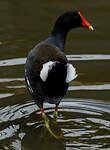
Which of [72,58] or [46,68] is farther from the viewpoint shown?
[72,58]

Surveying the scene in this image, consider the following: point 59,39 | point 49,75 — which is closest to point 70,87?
point 59,39

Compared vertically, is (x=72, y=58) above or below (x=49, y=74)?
below

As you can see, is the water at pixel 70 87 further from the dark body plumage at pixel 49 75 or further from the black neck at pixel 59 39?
the black neck at pixel 59 39

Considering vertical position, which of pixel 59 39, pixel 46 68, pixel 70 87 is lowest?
pixel 70 87

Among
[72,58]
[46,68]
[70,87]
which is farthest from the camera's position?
[72,58]

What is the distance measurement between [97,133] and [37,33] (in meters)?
3.55

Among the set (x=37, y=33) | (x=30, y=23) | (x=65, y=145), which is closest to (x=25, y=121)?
(x=65, y=145)

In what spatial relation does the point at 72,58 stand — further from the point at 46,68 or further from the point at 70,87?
the point at 46,68

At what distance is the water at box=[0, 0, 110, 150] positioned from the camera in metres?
5.22

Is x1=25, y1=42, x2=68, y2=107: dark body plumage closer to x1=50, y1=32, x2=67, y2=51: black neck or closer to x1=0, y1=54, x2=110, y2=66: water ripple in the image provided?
x1=50, y1=32, x2=67, y2=51: black neck

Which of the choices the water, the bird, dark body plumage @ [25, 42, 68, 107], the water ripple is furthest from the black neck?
the water ripple

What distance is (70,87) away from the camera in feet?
21.3

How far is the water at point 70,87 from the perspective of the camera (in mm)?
5219

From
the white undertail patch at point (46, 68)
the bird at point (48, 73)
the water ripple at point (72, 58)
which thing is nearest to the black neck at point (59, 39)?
the bird at point (48, 73)
